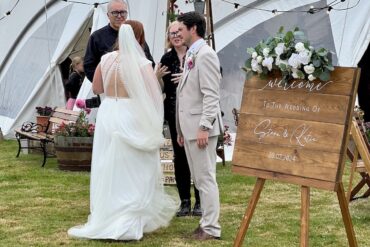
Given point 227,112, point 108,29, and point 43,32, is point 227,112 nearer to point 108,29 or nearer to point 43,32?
point 43,32

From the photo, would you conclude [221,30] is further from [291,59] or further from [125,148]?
[291,59]

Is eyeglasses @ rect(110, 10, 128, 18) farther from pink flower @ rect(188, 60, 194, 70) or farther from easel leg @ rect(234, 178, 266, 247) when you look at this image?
easel leg @ rect(234, 178, 266, 247)

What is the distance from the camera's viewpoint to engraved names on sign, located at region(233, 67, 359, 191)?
4832 millimetres

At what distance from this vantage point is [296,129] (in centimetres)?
503

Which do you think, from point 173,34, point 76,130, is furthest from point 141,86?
point 76,130

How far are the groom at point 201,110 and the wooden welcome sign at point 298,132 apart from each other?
0.63 m

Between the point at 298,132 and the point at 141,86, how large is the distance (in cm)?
170

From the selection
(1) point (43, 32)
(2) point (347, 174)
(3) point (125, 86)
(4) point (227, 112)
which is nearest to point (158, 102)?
(3) point (125, 86)

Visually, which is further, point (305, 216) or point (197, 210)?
point (197, 210)

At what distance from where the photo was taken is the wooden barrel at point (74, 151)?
971 centimetres

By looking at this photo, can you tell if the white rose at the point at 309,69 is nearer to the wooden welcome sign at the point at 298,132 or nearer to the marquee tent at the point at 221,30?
the wooden welcome sign at the point at 298,132

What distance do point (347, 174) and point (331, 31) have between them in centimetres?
272

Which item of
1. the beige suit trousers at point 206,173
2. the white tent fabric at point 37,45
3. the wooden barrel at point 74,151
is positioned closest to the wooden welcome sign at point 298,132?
the beige suit trousers at point 206,173

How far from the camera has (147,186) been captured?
6.30 meters
